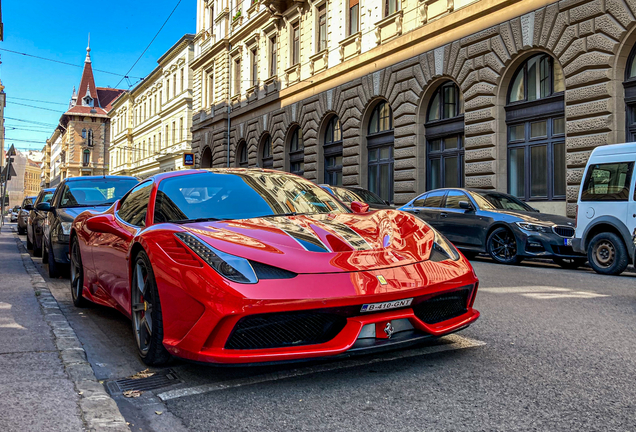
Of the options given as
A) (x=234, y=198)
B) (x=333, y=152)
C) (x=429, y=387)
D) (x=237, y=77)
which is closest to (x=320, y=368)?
(x=429, y=387)

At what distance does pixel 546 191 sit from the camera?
15719 mm

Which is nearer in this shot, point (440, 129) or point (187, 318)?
point (187, 318)

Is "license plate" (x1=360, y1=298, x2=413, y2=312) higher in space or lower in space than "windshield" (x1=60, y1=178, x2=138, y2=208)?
lower

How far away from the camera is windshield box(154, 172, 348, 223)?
416cm

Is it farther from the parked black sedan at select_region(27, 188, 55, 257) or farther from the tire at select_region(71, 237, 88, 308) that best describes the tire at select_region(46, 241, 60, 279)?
the parked black sedan at select_region(27, 188, 55, 257)

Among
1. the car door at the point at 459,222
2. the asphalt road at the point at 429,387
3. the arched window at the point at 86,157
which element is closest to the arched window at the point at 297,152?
the car door at the point at 459,222

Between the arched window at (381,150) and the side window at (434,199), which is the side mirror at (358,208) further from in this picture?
the arched window at (381,150)

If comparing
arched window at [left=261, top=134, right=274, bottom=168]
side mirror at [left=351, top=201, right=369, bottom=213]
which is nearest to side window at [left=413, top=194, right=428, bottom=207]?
side mirror at [left=351, top=201, right=369, bottom=213]

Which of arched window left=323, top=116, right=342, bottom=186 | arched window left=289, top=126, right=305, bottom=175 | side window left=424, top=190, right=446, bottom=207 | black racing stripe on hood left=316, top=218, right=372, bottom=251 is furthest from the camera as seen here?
arched window left=289, top=126, right=305, bottom=175

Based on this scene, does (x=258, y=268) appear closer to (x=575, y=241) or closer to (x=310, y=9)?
(x=575, y=241)

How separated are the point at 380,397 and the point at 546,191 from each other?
14.0 metres

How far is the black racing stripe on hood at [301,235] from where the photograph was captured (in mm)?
3391

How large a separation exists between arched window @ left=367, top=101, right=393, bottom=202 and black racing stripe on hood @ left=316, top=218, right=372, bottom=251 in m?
17.9

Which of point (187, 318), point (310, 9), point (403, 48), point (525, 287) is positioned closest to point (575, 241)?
point (525, 287)
